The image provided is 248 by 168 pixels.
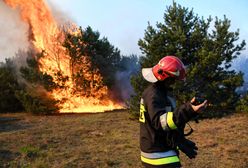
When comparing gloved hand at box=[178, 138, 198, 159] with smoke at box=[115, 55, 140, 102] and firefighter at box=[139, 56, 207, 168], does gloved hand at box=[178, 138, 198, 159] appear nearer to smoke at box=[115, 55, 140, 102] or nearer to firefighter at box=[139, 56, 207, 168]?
firefighter at box=[139, 56, 207, 168]

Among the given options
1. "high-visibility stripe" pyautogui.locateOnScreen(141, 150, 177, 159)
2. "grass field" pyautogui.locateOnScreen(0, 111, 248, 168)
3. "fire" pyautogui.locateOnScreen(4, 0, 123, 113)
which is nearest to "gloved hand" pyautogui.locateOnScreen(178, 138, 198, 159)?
"high-visibility stripe" pyautogui.locateOnScreen(141, 150, 177, 159)

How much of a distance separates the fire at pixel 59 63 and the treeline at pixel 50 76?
264 mm

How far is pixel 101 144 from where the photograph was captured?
1291cm

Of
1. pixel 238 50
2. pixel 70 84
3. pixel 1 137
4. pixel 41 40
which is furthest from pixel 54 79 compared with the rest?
pixel 238 50

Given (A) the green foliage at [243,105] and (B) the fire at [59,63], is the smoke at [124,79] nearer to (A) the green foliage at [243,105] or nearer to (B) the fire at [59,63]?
(B) the fire at [59,63]

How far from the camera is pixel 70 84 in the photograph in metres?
24.1

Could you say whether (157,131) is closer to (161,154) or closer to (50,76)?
(161,154)

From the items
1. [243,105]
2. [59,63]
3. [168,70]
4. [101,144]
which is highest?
[59,63]

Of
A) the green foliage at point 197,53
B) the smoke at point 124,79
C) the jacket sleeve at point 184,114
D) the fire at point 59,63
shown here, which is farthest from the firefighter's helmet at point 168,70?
the smoke at point 124,79

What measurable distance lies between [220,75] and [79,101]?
9.93 metres

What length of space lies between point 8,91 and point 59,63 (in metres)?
3.60

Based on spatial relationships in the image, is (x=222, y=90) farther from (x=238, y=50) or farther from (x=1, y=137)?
(x=1, y=137)

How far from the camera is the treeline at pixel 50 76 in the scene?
22.9 meters

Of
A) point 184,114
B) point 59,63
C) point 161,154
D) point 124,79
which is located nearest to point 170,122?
point 184,114
